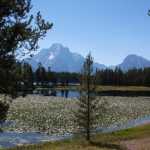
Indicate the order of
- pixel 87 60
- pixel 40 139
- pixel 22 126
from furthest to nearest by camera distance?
pixel 22 126 < pixel 40 139 < pixel 87 60

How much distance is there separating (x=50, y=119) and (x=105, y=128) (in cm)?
969

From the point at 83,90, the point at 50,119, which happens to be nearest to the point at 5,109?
the point at 83,90

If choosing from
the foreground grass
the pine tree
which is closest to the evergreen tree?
the foreground grass

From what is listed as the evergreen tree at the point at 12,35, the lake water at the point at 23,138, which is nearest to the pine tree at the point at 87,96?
the lake water at the point at 23,138

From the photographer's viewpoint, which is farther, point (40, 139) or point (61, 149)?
point (40, 139)

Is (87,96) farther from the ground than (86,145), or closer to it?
farther from the ground

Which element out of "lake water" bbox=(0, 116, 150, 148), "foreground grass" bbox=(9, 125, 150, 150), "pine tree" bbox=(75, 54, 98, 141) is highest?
"pine tree" bbox=(75, 54, 98, 141)

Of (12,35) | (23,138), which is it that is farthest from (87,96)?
(12,35)

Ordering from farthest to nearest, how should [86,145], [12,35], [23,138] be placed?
[23,138] → [86,145] → [12,35]

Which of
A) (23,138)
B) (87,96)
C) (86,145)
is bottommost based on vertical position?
(23,138)

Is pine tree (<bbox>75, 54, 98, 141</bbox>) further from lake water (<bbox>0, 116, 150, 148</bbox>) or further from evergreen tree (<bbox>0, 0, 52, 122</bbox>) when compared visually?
evergreen tree (<bbox>0, 0, 52, 122</bbox>)

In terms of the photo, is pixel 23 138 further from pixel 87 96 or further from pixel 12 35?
pixel 12 35

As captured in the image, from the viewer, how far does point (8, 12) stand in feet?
47.2

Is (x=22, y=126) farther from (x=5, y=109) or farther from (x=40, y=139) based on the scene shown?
(x=5, y=109)
